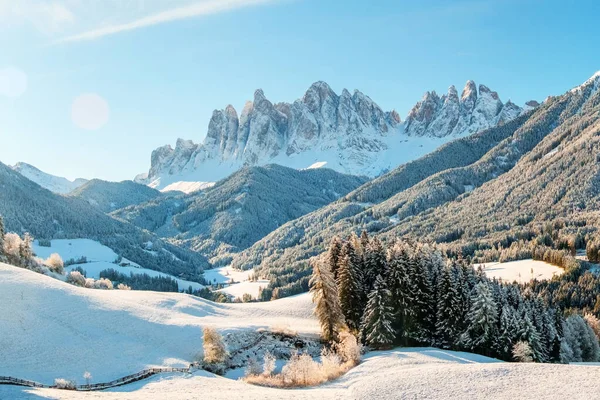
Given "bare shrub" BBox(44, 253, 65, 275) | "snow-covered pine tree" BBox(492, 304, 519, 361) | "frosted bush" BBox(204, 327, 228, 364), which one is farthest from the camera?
"bare shrub" BBox(44, 253, 65, 275)

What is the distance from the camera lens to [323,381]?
4406cm

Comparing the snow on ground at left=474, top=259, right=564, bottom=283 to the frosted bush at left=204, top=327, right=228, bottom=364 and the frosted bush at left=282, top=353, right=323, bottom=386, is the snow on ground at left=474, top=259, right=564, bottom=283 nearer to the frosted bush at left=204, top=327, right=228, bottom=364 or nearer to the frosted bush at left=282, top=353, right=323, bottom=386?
the frosted bush at left=204, top=327, right=228, bottom=364

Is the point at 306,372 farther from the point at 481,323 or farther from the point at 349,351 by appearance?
the point at 481,323

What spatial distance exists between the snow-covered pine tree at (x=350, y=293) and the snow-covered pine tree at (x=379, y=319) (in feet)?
15.6

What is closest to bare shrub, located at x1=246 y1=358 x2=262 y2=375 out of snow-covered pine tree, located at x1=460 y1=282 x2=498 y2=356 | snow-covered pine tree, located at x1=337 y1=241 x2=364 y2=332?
snow-covered pine tree, located at x1=337 y1=241 x2=364 y2=332

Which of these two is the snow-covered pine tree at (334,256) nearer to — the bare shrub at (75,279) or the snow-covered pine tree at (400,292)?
the snow-covered pine tree at (400,292)

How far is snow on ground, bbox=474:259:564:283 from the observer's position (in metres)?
153

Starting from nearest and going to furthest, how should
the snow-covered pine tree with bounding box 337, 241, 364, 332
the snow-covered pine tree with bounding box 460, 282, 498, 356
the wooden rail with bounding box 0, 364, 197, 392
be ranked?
the wooden rail with bounding box 0, 364, 197, 392
the snow-covered pine tree with bounding box 460, 282, 498, 356
the snow-covered pine tree with bounding box 337, 241, 364, 332

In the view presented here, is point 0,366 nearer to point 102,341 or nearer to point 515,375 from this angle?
point 102,341

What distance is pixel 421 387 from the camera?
113ft

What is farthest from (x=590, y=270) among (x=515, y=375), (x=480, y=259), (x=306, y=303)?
(x=515, y=375)

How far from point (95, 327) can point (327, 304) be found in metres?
31.5

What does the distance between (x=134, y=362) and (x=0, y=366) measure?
12.9 meters

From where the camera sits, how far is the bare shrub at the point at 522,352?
57641 mm
